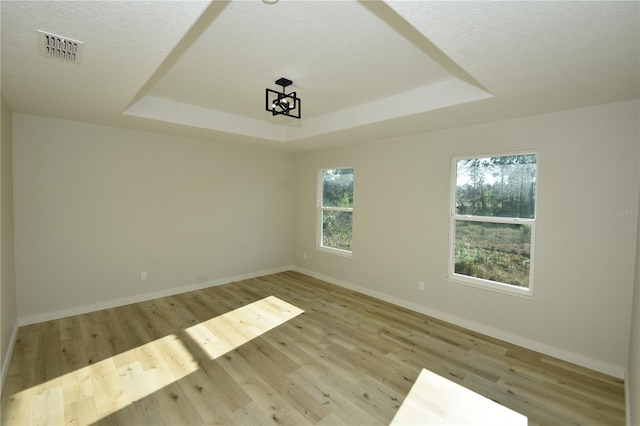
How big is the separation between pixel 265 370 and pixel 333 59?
2745 millimetres

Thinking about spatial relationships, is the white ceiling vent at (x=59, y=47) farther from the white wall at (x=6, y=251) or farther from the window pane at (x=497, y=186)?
the window pane at (x=497, y=186)

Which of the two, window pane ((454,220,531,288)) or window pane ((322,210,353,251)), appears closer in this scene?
window pane ((454,220,531,288))

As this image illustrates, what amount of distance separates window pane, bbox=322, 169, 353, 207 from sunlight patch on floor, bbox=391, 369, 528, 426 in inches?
125

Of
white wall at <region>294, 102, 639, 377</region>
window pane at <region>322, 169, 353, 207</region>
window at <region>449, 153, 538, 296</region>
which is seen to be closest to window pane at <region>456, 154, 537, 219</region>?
window at <region>449, 153, 538, 296</region>

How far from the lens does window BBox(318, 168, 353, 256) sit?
5.31 metres

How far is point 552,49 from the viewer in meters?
1.81

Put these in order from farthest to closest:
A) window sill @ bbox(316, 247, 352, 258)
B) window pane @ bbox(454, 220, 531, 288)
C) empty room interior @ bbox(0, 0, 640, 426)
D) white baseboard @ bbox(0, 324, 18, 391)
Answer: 1. window sill @ bbox(316, 247, 352, 258)
2. window pane @ bbox(454, 220, 531, 288)
3. white baseboard @ bbox(0, 324, 18, 391)
4. empty room interior @ bbox(0, 0, 640, 426)

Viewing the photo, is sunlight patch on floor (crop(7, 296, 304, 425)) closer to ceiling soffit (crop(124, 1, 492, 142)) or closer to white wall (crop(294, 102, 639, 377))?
white wall (crop(294, 102, 639, 377))

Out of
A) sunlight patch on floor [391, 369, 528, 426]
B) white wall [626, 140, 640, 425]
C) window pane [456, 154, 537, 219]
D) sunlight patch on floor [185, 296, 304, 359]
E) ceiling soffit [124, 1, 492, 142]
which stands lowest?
sunlight patch on floor [391, 369, 528, 426]

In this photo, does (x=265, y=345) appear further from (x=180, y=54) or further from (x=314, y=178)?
(x=314, y=178)

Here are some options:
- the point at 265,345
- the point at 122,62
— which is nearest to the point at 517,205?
the point at 265,345

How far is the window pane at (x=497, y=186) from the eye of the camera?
3289 millimetres

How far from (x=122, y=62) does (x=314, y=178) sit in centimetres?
396

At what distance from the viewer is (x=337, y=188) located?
5504 millimetres
